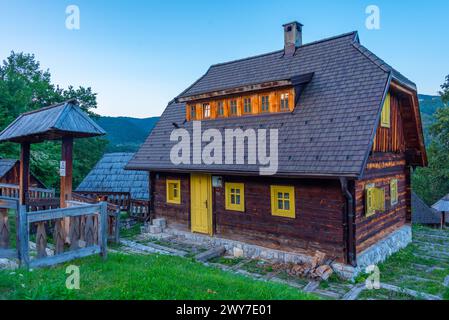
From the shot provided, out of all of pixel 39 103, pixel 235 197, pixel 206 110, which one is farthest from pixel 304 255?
pixel 39 103

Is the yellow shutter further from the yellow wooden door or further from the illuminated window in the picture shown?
the yellow wooden door

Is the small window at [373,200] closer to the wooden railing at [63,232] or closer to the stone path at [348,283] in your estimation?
the stone path at [348,283]

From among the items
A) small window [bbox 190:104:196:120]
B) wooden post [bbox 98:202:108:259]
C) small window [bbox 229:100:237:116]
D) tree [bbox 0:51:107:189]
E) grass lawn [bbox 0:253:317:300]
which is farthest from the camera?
tree [bbox 0:51:107:189]

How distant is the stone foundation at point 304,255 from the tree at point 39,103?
45.7 feet

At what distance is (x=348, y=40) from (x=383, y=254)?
7.51 metres

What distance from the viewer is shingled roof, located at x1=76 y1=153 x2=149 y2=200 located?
55.8 ft

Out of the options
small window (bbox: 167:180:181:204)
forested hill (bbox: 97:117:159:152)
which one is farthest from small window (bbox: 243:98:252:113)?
forested hill (bbox: 97:117:159:152)

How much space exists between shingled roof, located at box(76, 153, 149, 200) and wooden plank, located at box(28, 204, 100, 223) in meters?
9.26

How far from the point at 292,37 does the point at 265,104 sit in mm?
3813

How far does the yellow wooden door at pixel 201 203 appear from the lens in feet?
36.9

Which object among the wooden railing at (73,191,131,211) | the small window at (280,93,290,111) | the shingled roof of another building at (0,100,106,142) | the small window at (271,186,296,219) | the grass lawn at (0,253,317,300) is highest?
the small window at (280,93,290,111)

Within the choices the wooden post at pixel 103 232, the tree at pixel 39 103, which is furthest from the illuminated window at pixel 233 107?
the tree at pixel 39 103

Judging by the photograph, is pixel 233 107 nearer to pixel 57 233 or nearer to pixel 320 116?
pixel 320 116
